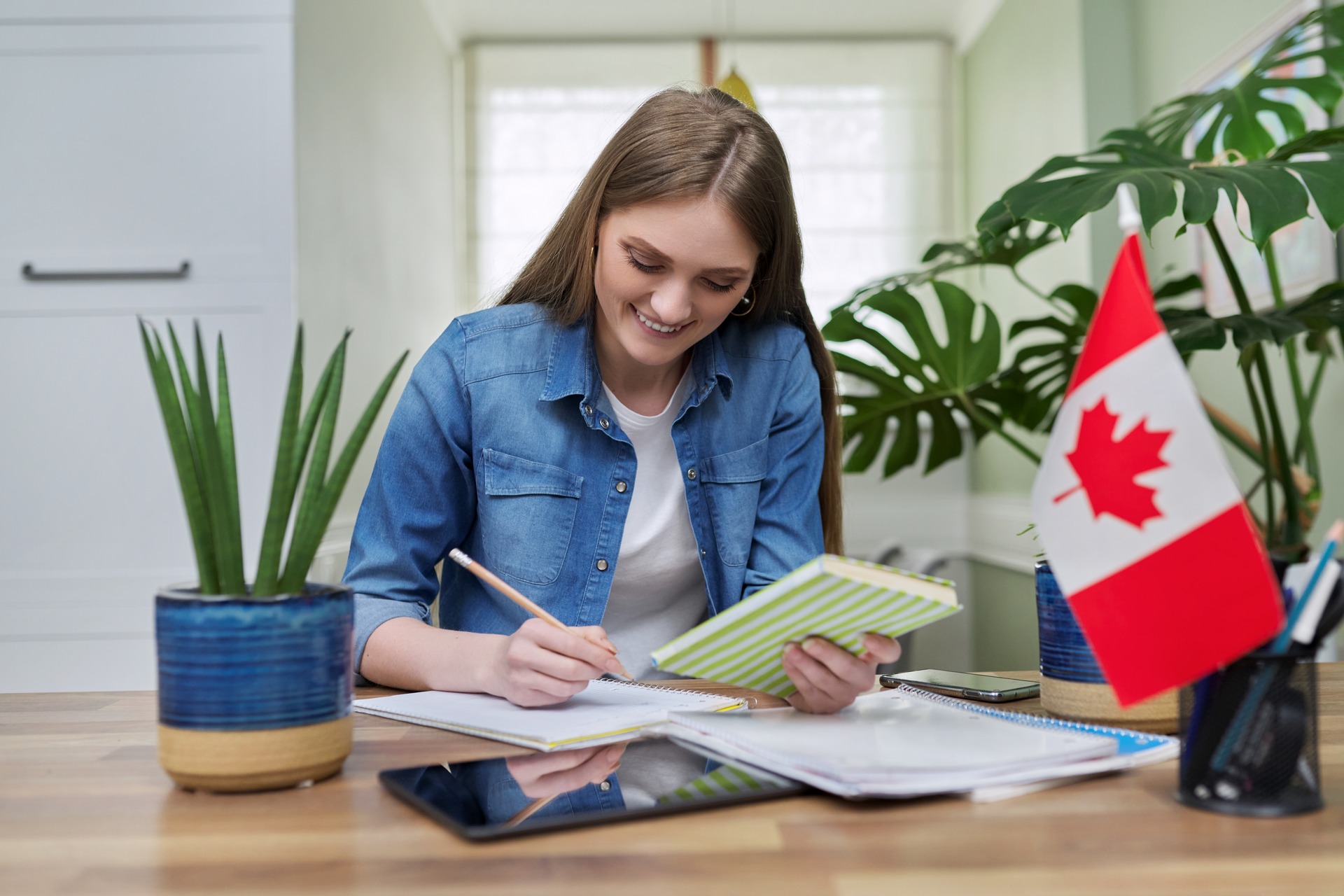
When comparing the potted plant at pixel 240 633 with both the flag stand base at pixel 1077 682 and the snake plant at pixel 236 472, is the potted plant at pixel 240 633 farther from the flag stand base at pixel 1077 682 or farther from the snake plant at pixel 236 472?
the flag stand base at pixel 1077 682

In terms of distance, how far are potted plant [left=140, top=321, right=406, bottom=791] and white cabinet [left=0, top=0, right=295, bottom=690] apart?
5.67 ft

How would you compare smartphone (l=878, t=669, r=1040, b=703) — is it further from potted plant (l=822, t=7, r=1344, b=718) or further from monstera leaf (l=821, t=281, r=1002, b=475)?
monstera leaf (l=821, t=281, r=1002, b=475)

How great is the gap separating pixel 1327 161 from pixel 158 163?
213 centimetres

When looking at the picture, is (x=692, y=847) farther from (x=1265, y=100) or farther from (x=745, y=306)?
(x=1265, y=100)

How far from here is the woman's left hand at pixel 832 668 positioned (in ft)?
2.61

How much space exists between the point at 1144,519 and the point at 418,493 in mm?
799

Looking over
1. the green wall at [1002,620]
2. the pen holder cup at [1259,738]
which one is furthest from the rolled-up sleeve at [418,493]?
the green wall at [1002,620]

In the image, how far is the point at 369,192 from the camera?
3.08 m

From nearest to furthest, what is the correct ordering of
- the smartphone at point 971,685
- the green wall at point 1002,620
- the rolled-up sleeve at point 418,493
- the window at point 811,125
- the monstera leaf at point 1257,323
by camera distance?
the smartphone at point 971,685 → the rolled-up sleeve at point 418,493 → the monstera leaf at point 1257,323 → the green wall at point 1002,620 → the window at point 811,125

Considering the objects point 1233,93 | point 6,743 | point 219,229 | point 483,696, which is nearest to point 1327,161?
point 1233,93

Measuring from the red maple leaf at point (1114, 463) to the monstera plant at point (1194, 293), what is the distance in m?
0.44

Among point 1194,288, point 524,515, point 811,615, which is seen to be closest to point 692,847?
point 811,615

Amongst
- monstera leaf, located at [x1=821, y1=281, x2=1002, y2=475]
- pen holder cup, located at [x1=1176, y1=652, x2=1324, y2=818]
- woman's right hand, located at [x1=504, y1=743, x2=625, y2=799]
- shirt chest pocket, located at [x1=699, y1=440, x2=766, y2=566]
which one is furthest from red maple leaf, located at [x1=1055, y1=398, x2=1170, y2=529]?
monstera leaf, located at [x1=821, y1=281, x2=1002, y2=475]

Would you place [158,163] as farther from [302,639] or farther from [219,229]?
[302,639]
